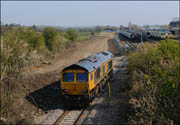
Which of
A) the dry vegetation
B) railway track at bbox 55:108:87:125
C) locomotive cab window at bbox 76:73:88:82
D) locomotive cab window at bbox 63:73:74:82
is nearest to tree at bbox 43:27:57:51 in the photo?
the dry vegetation

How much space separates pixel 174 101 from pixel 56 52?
35.1 metres

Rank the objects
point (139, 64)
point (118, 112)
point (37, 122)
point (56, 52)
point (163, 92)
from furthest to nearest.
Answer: point (56, 52) → point (139, 64) → point (118, 112) → point (37, 122) → point (163, 92)

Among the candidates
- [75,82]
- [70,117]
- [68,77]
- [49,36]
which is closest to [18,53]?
[68,77]

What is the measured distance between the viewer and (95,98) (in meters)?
16.8

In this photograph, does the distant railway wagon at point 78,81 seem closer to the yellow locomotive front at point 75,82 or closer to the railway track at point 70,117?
the yellow locomotive front at point 75,82

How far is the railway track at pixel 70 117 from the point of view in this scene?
12541 millimetres

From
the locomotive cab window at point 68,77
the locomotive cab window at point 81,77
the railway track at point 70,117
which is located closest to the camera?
the railway track at point 70,117

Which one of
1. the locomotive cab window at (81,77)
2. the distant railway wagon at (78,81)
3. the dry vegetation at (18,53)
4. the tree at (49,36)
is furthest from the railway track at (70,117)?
the tree at (49,36)

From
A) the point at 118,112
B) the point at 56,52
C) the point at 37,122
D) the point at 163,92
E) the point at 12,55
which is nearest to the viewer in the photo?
the point at 163,92

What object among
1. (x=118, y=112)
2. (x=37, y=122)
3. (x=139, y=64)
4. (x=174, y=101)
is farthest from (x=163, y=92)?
(x=139, y=64)

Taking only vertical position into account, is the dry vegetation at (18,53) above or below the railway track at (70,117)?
above

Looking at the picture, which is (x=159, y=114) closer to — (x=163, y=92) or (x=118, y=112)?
(x=163, y=92)

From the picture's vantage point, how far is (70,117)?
43.7 ft

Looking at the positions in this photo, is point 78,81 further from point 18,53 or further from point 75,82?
point 18,53
